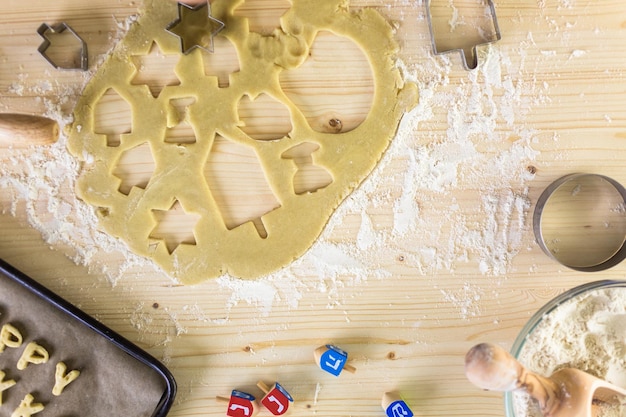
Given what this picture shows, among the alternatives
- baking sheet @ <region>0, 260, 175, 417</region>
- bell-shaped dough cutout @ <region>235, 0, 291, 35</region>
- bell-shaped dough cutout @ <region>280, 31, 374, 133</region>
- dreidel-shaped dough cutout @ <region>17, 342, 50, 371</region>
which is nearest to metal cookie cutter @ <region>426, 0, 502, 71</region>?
bell-shaped dough cutout @ <region>280, 31, 374, 133</region>

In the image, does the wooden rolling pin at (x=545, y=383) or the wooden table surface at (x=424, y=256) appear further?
the wooden table surface at (x=424, y=256)

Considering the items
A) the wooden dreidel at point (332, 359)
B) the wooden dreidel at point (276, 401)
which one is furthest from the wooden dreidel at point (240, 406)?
the wooden dreidel at point (332, 359)

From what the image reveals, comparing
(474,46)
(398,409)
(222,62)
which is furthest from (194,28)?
(398,409)

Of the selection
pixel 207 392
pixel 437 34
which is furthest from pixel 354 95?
pixel 207 392

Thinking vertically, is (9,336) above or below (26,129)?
below

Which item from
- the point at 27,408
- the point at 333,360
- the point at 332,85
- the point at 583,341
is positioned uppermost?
the point at 332,85

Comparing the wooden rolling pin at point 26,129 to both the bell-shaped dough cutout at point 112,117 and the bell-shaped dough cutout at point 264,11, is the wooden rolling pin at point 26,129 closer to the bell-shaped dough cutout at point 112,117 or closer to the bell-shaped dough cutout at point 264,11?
the bell-shaped dough cutout at point 112,117

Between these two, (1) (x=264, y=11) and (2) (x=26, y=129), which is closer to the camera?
(2) (x=26, y=129)

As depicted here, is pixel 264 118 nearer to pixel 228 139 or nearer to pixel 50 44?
pixel 228 139
